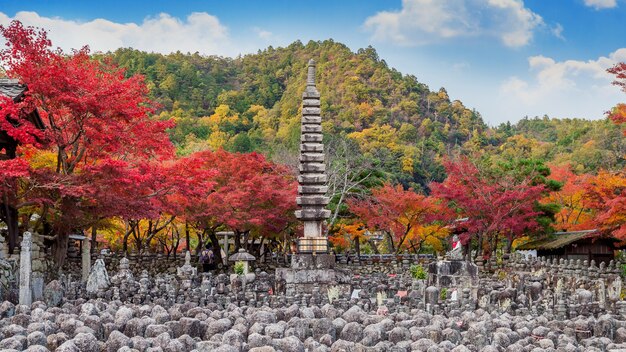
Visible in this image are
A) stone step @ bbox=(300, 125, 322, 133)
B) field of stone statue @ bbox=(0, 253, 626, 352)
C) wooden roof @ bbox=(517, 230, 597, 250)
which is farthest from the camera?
wooden roof @ bbox=(517, 230, 597, 250)

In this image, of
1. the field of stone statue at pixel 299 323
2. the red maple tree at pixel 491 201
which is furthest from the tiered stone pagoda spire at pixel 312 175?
the red maple tree at pixel 491 201

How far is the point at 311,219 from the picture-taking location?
25172 mm

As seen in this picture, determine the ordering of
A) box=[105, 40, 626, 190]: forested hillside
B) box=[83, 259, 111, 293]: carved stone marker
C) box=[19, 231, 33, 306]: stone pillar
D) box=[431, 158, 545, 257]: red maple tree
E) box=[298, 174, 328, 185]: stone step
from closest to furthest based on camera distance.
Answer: box=[19, 231, 33, 306]: stone pillar → box=[83, 259, 111, 293]: carved stone marker → box=[298, 174, 328, 185]: stone step → box=[431, 158, 545, 257]: red maple tree → box=[105, 40, 626, 190]: forested hillside

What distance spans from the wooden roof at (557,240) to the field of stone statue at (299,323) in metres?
13.5

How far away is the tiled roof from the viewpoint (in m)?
19.9

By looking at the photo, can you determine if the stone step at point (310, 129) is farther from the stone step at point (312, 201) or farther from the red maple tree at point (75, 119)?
the red maple tree at point (75, 119)

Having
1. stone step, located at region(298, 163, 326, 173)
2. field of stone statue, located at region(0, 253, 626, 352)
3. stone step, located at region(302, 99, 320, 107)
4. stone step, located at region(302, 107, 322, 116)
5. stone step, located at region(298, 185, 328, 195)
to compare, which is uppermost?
stone step, located at region(302, 99, 320, 107)

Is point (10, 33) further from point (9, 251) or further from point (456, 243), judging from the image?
point (456, 243)

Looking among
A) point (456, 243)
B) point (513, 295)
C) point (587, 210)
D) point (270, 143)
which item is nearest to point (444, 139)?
point (270, 143)

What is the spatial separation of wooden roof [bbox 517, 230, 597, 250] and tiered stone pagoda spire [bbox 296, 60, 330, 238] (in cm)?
1314

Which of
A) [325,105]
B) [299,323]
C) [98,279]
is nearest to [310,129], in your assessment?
[98,279]

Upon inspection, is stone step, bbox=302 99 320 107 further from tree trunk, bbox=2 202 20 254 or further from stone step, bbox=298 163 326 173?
tree trunk, bbox=2 202 20 254

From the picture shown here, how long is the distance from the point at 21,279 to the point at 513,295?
11.6m

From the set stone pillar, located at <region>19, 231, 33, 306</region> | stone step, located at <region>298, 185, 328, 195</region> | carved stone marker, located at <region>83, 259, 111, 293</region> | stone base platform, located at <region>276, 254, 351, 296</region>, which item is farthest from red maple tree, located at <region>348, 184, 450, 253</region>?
stone pillar, located at <region>19, 231, 33, 306</region>
